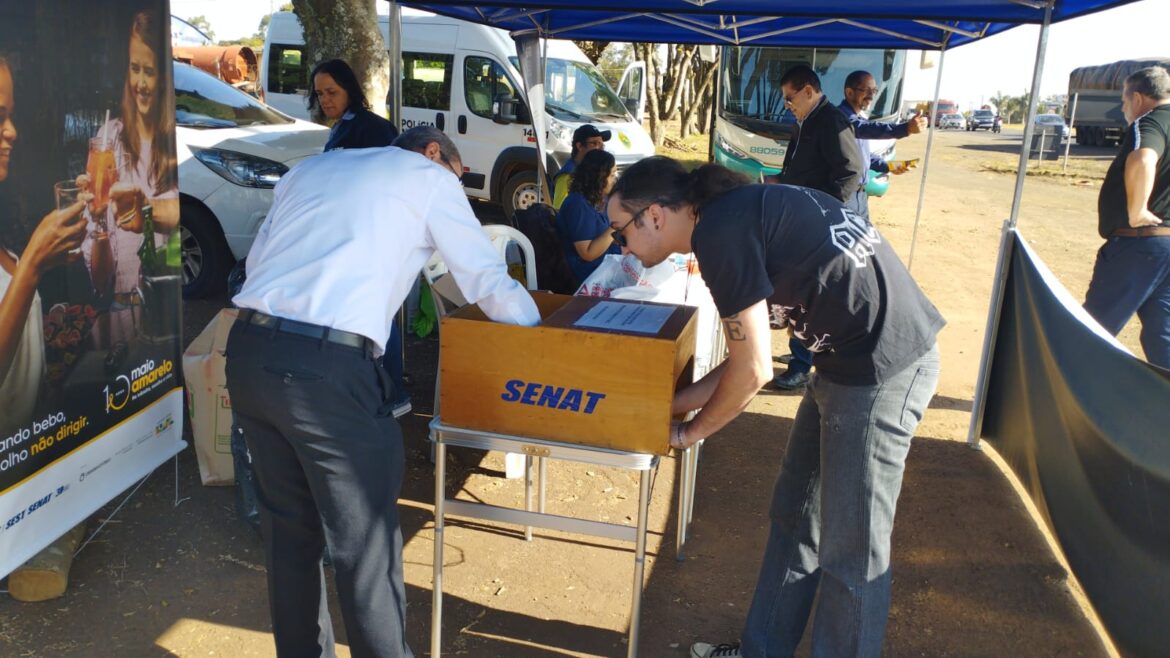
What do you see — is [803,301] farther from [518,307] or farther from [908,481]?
[908,481]

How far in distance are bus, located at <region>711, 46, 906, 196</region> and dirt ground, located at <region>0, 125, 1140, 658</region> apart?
7.67 m

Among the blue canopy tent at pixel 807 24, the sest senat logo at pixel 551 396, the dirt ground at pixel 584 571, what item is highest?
the blue canopy tent at pixel 807 24

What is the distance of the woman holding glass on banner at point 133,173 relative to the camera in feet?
9.16

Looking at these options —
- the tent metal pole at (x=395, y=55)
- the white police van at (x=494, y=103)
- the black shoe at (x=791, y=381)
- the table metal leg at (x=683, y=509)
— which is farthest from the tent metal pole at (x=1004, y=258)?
the white police van at (x=494, y=103)

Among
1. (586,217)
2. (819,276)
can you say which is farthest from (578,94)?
(819,276)

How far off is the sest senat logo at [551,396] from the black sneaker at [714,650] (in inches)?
39.8

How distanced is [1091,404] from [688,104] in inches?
1002

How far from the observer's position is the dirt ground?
111 inches

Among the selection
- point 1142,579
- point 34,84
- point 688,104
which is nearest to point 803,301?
point 1142,579

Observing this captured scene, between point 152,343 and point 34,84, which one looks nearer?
point 34,84

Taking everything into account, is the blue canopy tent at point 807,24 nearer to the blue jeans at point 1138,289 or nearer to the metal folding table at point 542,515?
the metal folding table at point 542,515

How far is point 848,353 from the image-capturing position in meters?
2.10

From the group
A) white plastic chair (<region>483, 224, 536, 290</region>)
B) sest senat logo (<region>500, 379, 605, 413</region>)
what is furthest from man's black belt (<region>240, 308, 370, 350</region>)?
white plastic chair (<region>483, 224, 536, 290</region>)

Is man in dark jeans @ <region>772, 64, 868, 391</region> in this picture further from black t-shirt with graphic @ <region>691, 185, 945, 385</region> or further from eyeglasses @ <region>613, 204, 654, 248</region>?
eyeglasses @ <region>613, 204, 654, 248</region>
